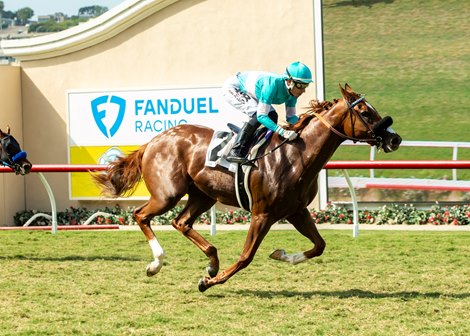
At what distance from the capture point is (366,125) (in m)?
6.66

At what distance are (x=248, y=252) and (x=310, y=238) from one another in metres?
0.61

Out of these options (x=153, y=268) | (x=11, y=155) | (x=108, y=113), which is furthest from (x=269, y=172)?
(x=108, y=113)

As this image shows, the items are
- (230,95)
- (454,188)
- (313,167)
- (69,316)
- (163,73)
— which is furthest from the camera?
(163,73)

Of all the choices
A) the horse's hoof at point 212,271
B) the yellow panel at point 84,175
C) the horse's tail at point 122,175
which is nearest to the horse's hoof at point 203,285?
the horse's hoof at point 212,271

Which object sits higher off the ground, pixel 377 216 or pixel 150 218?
pixel 150 218

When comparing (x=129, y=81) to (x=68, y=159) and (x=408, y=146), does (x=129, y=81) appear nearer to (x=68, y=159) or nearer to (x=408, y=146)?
(x=68, y=159)

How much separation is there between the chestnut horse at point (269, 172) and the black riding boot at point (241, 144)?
0.45 ft

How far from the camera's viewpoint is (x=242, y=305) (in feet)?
21.2

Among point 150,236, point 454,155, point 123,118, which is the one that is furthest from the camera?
point 123,118

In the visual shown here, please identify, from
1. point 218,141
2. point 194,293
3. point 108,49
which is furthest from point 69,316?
point 108,49

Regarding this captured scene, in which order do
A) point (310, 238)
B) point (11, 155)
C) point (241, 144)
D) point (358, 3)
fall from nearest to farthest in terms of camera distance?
1. point (241, 144)
2. point (310, 238)
3. point (11, 155)
4. point (358, 3)

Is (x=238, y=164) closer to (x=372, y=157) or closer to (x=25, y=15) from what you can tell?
(x=372, y=157)

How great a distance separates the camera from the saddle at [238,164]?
6.98 metres

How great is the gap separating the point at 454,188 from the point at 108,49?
17.0 feet
